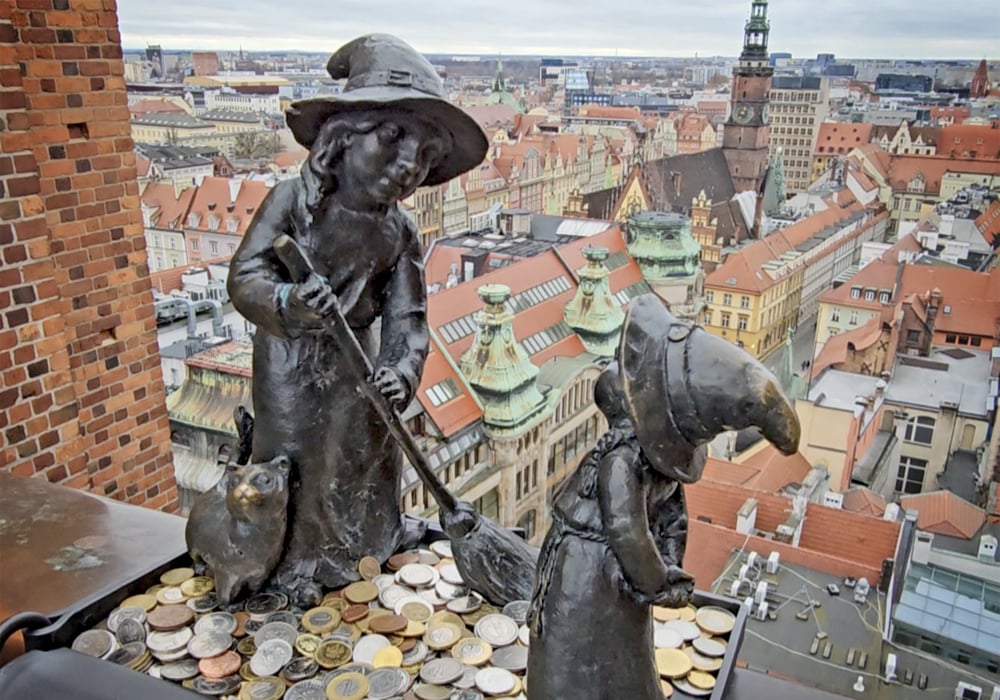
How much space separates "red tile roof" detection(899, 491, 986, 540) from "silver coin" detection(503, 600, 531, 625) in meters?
21.2

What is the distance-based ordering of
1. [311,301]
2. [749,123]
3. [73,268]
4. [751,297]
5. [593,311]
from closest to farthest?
[311,301] < [73,268] < [593,311] < [751,297] < [749,123]

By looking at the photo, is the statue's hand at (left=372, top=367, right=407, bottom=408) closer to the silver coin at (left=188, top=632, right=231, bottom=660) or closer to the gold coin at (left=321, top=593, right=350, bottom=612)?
the gold coin at (left=321, top=593, right=350, bottom=612)

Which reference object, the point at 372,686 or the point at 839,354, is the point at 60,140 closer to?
the point at 372,686

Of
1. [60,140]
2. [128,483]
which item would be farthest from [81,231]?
[128,483]

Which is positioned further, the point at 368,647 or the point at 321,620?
the point at 321,620

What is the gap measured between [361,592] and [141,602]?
939 mm

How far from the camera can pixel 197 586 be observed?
3.92 m

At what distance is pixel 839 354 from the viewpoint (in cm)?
3341

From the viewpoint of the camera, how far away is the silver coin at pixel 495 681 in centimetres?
332

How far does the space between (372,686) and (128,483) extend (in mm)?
3361

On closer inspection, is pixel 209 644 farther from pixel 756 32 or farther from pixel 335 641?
pixel 756 32

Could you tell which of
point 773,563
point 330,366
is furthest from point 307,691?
point 773,563

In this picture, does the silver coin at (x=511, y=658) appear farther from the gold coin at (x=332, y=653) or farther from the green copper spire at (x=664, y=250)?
the green copper spire at (x=664, y=250)

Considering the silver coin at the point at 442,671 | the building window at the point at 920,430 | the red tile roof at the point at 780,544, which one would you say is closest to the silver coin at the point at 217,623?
the silver coin at the point at 442,671
